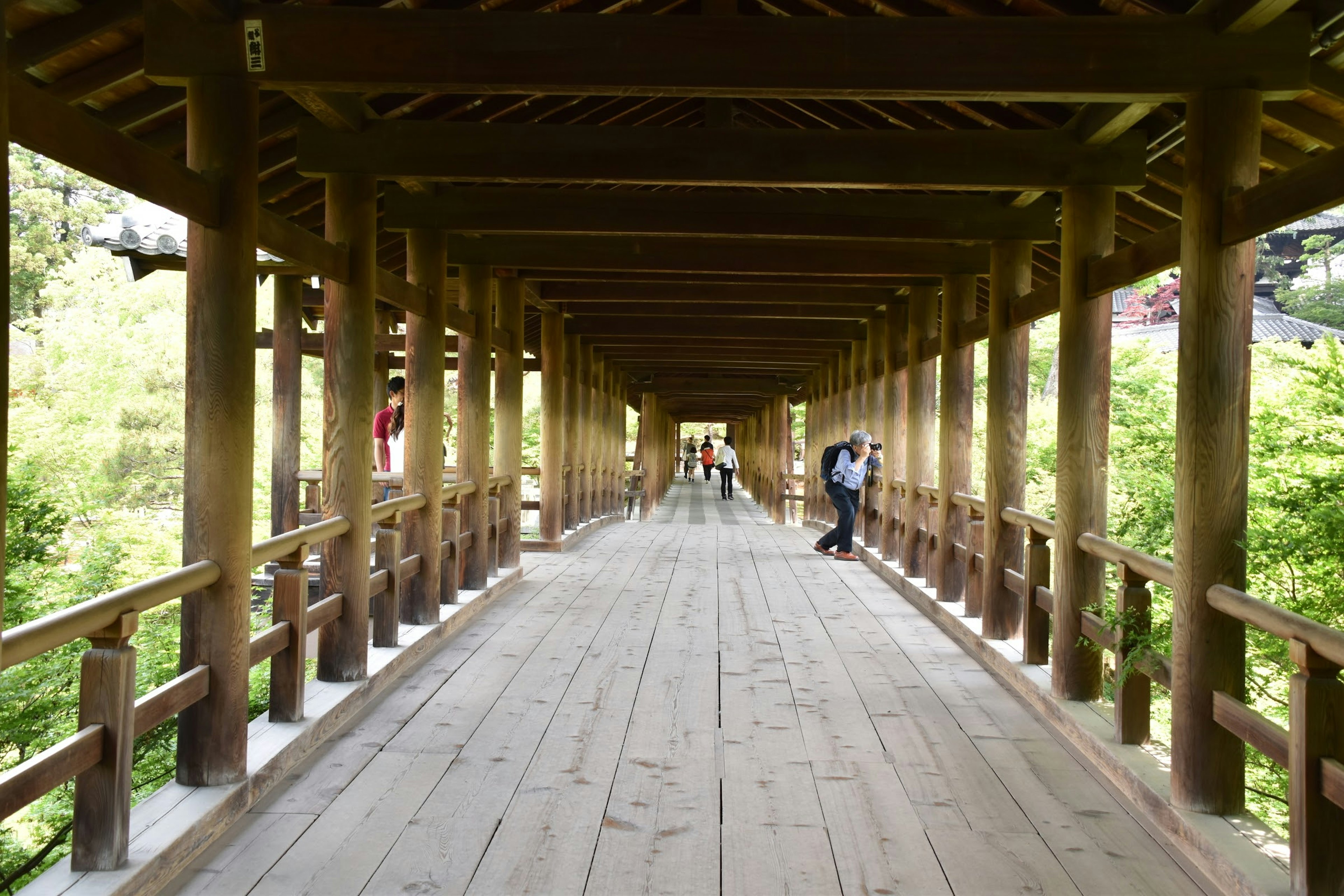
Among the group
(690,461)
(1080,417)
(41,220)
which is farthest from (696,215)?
(690,461)

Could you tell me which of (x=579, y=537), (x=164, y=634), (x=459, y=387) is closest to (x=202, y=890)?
(x=459, y=387)

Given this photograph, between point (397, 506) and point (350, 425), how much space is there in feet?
2.52

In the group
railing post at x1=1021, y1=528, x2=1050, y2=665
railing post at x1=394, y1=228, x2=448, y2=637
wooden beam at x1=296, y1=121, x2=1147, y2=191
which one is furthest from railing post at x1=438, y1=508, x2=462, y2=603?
railing post at x1=1021, y1=528, x2=1050, y2=665

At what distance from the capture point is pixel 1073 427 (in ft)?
15.3

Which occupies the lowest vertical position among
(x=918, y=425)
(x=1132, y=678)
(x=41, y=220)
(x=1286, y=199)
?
(x=1132, y=678)

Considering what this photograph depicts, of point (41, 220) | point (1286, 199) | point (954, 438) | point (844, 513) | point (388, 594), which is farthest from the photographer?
point (41, 220)

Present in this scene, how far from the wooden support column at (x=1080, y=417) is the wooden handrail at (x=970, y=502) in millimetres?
1465

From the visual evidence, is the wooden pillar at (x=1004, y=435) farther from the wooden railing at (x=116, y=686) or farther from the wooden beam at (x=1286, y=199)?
the wooden railing at (x=116, y=686)

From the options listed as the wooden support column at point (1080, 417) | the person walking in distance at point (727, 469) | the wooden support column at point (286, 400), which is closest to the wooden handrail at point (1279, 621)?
the wooden support column at point (1080, 417)

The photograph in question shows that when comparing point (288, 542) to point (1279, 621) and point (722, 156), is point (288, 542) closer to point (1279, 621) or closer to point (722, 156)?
point (722, 156)

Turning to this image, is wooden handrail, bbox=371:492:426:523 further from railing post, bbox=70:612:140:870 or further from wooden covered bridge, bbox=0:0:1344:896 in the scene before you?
railing post, bbox=70:612:140:870

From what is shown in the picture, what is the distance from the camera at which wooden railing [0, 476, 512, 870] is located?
2.33 m

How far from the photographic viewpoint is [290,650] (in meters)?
Answer: 3.88

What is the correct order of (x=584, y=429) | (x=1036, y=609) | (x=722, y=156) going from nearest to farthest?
(x=722, y=156) < (x=1036, y=609) < (x=584, y=429)
